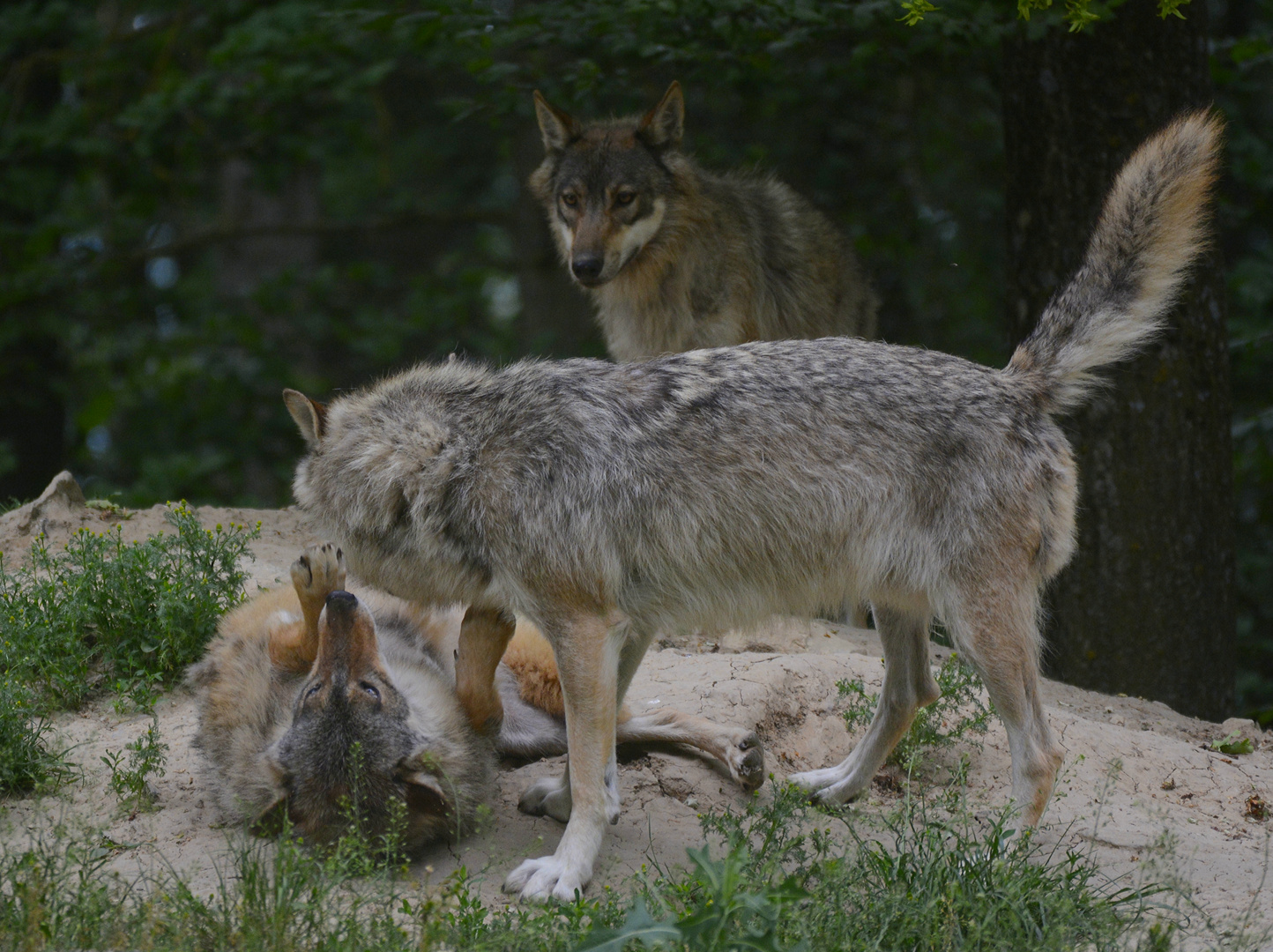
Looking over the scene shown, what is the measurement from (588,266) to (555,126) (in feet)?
3.34

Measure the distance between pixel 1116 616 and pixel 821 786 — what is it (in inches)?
110

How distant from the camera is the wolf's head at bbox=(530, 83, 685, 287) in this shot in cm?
696

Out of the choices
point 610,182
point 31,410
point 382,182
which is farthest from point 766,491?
point 382,182

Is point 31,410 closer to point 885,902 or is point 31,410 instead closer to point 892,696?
point 892,696

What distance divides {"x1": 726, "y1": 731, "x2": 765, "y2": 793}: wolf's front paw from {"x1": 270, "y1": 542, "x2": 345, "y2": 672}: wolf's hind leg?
1.67 meters

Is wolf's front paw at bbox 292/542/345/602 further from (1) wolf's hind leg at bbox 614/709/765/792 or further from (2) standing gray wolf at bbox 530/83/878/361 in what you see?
(2) standing gray wolf at bbox 530/83/878/361

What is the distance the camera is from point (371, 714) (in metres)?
4.18

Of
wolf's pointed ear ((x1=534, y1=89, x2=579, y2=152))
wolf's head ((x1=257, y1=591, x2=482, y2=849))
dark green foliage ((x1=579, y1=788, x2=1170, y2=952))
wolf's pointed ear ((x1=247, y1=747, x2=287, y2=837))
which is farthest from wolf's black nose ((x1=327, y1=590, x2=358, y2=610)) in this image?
wolf's pointed ear ((x1=534, y1=89, x2=579, y2=152))

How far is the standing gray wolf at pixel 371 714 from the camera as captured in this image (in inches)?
163

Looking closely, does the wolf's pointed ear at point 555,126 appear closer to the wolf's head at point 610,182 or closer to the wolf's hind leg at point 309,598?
the wolf's head at point 610,182

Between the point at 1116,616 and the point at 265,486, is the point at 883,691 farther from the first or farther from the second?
the point at 265,486

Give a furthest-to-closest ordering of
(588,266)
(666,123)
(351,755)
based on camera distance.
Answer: (666,123)
(588,266)
(351,755)

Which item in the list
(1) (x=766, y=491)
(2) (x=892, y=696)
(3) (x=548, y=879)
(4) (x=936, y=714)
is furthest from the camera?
(4) (x=936, y=714)

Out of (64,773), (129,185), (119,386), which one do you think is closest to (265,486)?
(119,386)
